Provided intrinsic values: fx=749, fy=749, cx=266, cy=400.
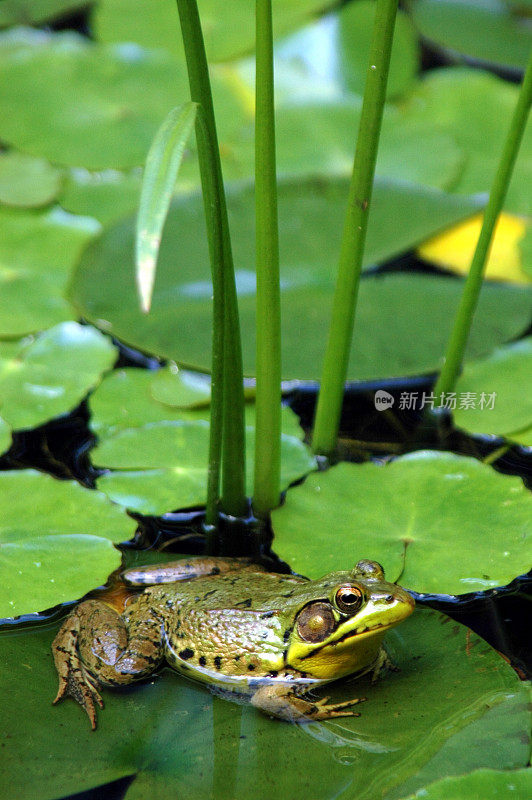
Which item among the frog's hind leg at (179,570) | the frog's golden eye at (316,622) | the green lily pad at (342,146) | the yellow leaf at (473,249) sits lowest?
the frog's hind leg at (179,570)

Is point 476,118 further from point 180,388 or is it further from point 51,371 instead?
point 51,371

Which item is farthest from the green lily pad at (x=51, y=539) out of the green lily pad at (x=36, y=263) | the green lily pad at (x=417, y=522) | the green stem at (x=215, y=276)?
the green lily pad at (x=36, y=263)

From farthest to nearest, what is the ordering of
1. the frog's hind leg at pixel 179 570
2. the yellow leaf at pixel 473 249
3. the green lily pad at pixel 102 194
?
the green lily pad at pixel 102 194 < the yellow leaf at pixel 473 249 < the frog's hind leg at pixel 179 570

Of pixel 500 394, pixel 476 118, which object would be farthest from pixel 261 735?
pixel 476 118

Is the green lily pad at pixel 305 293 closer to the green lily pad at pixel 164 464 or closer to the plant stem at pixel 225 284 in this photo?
the green lily pad at pixel 164 464

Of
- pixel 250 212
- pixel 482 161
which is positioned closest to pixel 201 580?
pixel 250 212

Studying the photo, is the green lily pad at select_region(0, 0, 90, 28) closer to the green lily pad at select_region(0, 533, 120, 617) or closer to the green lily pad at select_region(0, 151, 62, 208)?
the green lily pad at select_region(0, 151, 62, 208)
